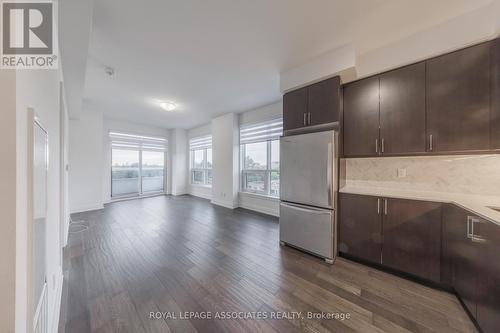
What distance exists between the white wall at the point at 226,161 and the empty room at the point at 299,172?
1.86m

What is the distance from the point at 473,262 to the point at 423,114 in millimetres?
1489

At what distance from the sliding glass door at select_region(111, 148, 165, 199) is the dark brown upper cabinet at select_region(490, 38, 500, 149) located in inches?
312

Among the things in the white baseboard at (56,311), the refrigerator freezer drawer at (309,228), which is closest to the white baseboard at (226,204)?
the refrigerator freezer drawer at (309,228)

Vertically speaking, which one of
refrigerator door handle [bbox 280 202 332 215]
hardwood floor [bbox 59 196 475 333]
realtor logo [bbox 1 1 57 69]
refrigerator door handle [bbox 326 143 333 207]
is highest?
realtor logo [bbox 1 1 57 69]

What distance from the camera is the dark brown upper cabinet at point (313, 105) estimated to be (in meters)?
2.36

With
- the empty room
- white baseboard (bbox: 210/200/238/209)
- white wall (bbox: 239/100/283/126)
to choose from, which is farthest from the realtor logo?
white baseboard (bbox: 210/200/238/209)

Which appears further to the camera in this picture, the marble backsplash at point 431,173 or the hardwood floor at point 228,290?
the marble backsplash at point 431,173

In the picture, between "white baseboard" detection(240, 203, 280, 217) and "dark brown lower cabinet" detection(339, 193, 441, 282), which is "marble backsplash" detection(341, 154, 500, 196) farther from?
"white baseboard" detection(240, 203, 280, 217)

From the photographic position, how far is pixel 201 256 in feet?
8.11

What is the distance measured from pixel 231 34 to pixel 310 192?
7.21 feet

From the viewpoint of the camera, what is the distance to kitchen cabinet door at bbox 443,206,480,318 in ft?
4.76

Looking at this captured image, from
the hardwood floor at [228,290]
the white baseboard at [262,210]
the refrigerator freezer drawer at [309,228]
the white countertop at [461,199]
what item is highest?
the white countertop at [461,199]

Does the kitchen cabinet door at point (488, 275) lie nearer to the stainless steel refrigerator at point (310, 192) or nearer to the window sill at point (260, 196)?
the stainless steel refrigerator at point (310, 192)

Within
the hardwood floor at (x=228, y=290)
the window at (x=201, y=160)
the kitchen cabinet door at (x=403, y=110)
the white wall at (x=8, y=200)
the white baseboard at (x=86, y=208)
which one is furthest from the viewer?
the window at (x=201, y=160)
